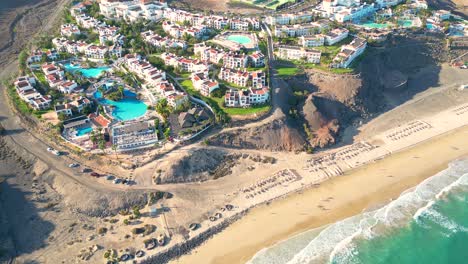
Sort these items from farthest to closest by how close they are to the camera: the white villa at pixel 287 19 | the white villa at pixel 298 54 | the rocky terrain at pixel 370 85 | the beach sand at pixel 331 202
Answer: the white villa at pixel 287 19 → the white villa at pixel 298 54 → the rocky terrain at pixel 370 85 → the beach sand at pixel 331 202

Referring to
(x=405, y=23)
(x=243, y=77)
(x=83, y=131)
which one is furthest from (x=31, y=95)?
(x=405, y=23)

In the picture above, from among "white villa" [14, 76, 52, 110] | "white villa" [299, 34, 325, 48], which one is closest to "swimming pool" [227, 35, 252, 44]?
"white villa" [299, 34, 325, 48]

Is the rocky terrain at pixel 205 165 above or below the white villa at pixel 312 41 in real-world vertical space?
A: below

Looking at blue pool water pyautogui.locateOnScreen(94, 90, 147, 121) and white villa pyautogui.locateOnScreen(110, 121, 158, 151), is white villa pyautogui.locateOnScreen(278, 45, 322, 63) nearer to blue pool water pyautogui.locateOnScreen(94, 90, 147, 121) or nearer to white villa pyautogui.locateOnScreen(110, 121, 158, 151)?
blue pool water pyautogui.locateOnScreen(94, 90, 147, 121)

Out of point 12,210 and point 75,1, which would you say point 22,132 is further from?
point 75,1

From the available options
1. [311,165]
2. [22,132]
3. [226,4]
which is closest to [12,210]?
[22,132]

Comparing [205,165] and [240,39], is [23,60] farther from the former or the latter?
[205,165]

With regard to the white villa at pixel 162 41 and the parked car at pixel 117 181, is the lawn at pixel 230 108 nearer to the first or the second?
the white villa at pixel 162 41

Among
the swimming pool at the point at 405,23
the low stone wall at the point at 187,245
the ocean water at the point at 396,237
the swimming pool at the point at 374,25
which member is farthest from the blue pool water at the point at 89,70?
the swimming pool at the point at 405,23
